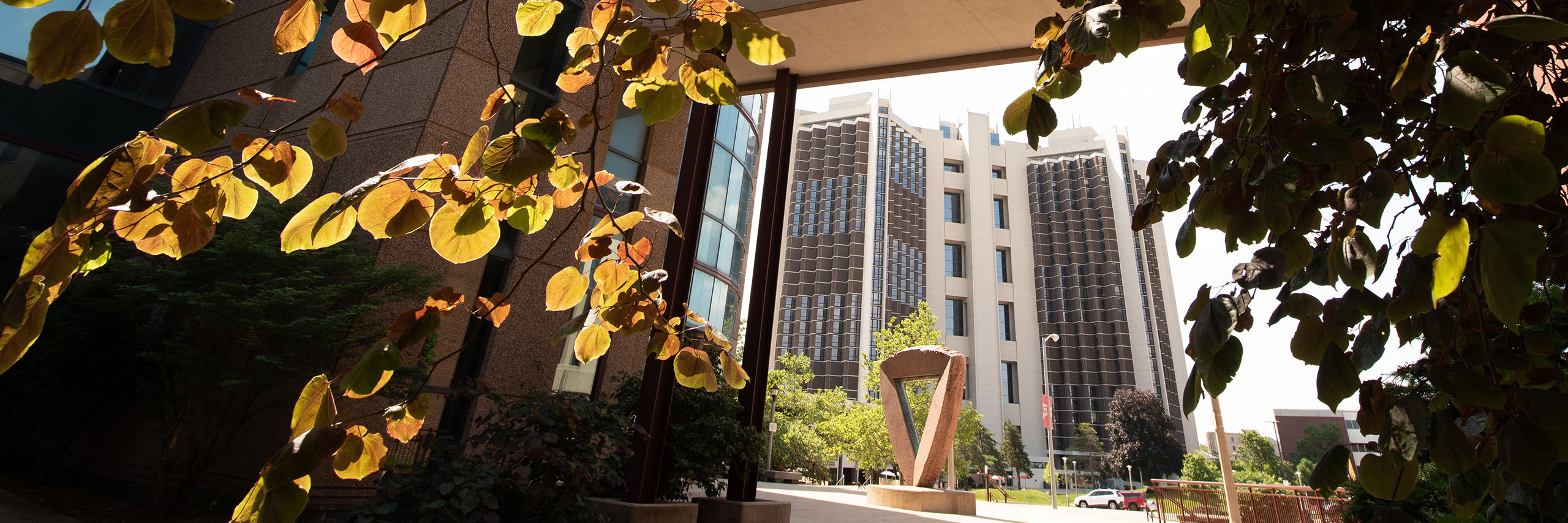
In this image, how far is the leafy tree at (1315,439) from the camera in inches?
2082

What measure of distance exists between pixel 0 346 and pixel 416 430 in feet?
1.54

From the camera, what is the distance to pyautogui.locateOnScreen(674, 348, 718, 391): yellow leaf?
40.2 inches

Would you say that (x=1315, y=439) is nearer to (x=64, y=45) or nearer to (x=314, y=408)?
(x=314, y=408)

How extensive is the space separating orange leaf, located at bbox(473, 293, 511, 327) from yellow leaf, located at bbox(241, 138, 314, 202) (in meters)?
0.24

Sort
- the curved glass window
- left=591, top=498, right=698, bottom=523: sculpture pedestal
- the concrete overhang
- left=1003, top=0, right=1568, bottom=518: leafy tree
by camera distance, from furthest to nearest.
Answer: the curved glass window
left=591, top=498, right=698, bottom=523: sculpture pedestal
the concrete overhang
left=1003, top=0, right=1568, bottom=518: leafy tree

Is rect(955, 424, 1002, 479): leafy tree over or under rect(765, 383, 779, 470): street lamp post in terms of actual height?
over

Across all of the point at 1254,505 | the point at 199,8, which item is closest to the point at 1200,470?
the point at 1254,505

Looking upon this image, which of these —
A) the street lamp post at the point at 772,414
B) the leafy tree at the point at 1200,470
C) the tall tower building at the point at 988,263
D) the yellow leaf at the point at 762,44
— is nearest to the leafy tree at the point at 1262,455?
the tall tower building at the point at 988,263

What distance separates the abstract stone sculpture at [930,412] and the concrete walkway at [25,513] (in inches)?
447

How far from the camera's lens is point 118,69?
10.0 meters

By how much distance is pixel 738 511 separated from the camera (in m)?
5.99

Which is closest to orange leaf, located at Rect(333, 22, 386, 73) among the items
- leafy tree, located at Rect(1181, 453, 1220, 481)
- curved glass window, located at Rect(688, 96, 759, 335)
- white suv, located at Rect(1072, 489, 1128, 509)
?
curved glass window, located at Rect(688, 96, 759, 335)

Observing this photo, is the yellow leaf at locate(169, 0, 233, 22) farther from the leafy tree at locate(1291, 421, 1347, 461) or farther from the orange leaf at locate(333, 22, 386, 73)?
the leafy tree at locate(1291, 421, 1347, 461)

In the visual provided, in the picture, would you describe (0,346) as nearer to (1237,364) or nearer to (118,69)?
(1237,364)
